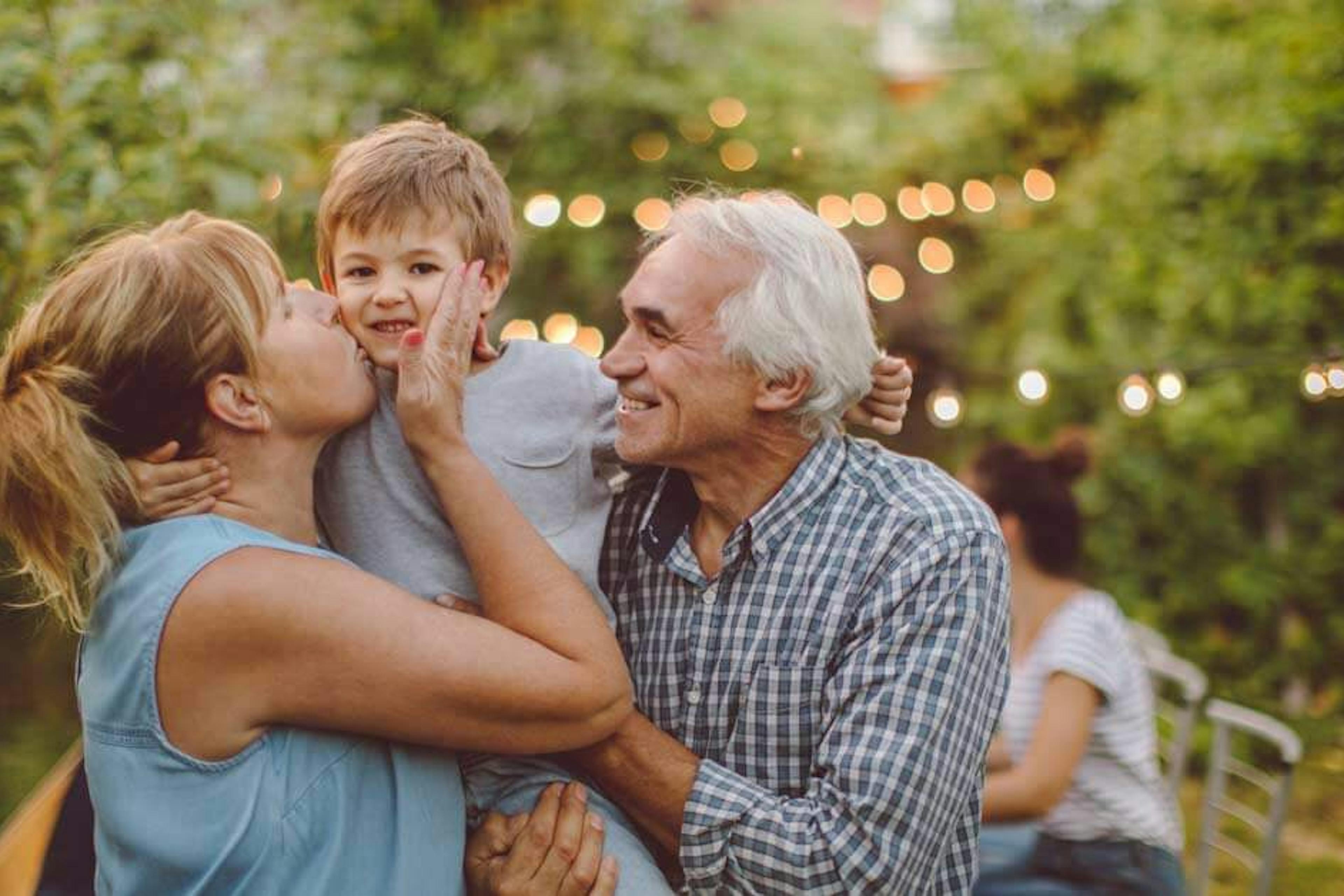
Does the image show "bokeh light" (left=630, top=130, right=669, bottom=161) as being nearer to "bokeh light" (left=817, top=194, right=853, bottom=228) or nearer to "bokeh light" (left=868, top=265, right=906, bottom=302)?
"bokeh light" (left=817, top=194, right=853, bottom=228)

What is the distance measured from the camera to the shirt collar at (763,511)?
A: 5.96 ft

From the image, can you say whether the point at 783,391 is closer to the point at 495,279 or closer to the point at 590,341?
the point at 495,279

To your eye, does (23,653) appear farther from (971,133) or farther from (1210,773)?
(971,133)

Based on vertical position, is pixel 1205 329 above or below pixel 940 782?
above

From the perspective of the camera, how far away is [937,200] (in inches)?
258

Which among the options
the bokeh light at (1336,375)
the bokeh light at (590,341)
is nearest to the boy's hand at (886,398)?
the bokeh light at (1336,375)

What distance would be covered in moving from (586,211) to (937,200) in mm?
1962

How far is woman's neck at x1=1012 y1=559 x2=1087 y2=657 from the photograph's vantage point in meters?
3.02

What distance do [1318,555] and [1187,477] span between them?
0.62 meters

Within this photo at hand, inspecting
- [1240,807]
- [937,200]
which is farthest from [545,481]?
[937,200]

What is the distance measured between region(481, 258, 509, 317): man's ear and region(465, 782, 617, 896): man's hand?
0.69m

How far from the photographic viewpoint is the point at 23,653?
5520mm

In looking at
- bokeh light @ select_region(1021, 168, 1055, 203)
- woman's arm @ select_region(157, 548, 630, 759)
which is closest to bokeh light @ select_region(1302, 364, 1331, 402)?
woman's arm @ select_region(157, 548, 630, 759)

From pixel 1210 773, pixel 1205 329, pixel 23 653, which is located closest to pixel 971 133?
pixel 1205 329
